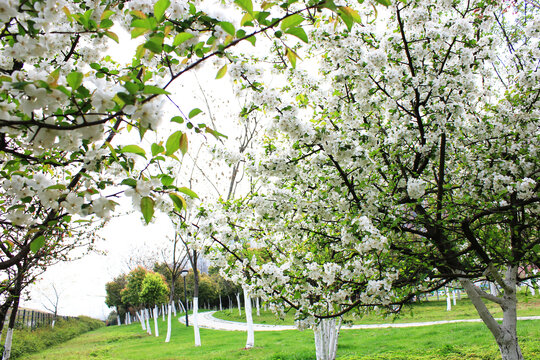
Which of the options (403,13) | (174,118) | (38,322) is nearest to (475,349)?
(403,13)

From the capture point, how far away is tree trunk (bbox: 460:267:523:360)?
456cm

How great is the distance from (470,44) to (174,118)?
4.15 m

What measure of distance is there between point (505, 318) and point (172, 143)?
5.90 metres

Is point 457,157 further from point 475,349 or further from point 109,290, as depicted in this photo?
point 109,290

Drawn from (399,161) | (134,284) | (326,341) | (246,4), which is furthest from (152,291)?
(246,4)

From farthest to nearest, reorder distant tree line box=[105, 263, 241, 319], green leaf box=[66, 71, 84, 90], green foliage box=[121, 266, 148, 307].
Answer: green foliage box=[121, 266, 148, 307] → distant tree line box=[105, 263, 241, 319] → green leaf box=[66, 71, 84, 90]

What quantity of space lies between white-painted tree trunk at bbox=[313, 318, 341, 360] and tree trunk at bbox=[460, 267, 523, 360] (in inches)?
129

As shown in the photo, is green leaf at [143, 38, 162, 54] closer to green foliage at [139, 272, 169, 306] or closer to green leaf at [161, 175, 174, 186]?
green leaf at [161, 175, 174, 186]

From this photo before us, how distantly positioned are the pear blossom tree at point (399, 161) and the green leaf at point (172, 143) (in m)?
2.04

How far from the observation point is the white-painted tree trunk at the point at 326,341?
7.28 m

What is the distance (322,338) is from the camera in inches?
296

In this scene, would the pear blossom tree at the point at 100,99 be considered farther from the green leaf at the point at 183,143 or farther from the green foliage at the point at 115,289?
the green foliage at the point at 115,289

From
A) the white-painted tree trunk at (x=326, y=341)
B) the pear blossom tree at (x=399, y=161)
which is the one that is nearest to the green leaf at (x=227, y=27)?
the pear blossom tree at (x=399, y=161)

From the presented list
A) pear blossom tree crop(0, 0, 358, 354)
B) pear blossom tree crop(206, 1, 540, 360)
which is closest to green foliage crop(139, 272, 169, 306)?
pear blossom tree crop(206, 1, 540, 360)
